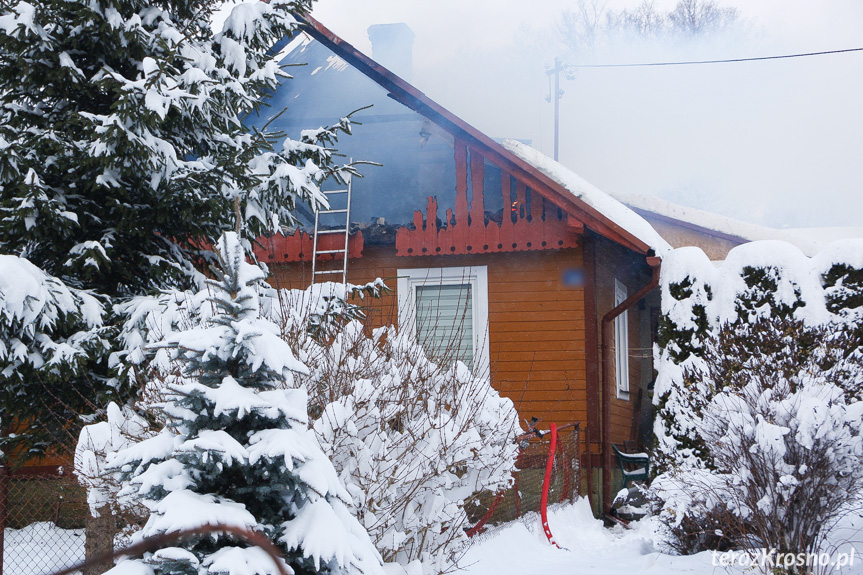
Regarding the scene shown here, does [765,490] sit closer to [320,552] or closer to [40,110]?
[320,552]

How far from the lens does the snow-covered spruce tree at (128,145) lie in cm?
637

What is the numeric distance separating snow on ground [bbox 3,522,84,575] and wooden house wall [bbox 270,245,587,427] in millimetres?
3944

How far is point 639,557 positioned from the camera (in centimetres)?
735

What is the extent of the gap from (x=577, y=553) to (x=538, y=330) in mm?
3717

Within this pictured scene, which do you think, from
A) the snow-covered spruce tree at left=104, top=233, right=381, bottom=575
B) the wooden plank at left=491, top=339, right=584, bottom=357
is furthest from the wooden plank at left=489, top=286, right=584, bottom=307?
the snow-covered spruce tree at left=104, top=233, right=381, bottom=575

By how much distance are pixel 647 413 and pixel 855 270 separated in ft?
21.7

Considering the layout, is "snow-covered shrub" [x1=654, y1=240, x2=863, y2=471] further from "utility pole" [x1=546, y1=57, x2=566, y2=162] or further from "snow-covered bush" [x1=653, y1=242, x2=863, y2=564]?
"utility pole" [x1=546, y1=57, x2=566, y2=162]

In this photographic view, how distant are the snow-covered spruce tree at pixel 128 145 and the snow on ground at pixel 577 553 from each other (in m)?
3.44

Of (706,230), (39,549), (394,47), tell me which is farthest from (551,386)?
(706,230)

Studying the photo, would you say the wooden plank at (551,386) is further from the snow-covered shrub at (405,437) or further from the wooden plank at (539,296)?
the snow-covered shrub at (405,437)

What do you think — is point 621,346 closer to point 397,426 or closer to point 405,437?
point 397,426

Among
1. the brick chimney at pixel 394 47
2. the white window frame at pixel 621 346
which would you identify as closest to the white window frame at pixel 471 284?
the white window frame at pixel 621 346

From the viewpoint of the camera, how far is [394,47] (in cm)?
1530

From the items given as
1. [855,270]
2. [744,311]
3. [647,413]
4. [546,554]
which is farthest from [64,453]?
[647,413]
